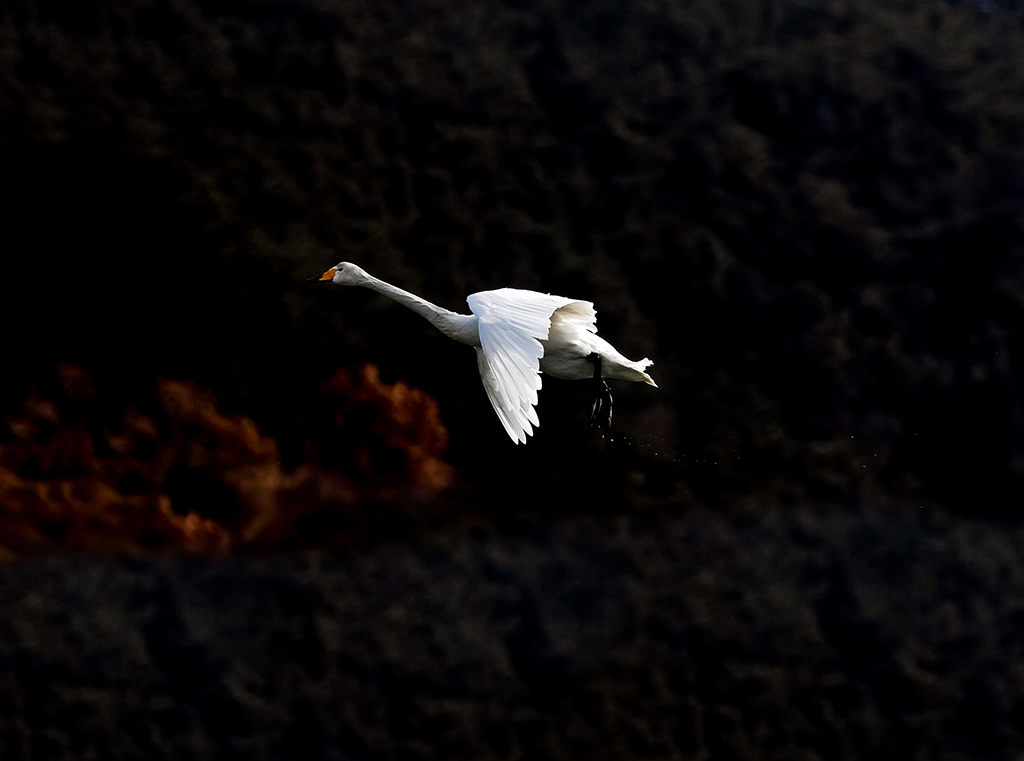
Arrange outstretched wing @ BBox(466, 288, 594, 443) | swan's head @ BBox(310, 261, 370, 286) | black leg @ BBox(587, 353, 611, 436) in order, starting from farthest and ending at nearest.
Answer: swan's head @ BBox(310, 261, 370, 286)
black leg @ BBox(587, 353, 611, 436)
outstretched wing @ BBox(466, 288, 594, 443)

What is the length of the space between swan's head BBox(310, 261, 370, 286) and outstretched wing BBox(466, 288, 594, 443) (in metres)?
0.37

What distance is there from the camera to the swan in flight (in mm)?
1800

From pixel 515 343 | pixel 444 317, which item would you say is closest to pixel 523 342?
pixel 515 343

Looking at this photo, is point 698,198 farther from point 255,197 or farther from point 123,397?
point 123,397

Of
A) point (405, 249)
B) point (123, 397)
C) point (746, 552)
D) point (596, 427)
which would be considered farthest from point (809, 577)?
point (123, 397)

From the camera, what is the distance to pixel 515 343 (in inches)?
71.8

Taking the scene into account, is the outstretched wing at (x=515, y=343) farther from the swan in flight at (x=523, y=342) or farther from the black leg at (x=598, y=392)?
the black leg at (x=598, y=392)

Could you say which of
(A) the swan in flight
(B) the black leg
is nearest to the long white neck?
(A) the swan in flight

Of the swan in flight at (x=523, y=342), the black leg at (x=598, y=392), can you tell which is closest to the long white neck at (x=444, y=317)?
the swan in flight at (x=523, y=342)

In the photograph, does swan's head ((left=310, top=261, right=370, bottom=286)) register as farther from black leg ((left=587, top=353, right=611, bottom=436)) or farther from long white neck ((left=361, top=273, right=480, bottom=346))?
black leg ((left=587, top=353, right=611, bottom=436))

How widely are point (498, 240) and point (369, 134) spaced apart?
18.8 inches

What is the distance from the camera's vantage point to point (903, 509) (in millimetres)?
2736

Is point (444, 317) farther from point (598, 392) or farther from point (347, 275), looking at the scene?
point (598, 392)

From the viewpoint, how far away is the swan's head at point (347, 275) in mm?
2261
